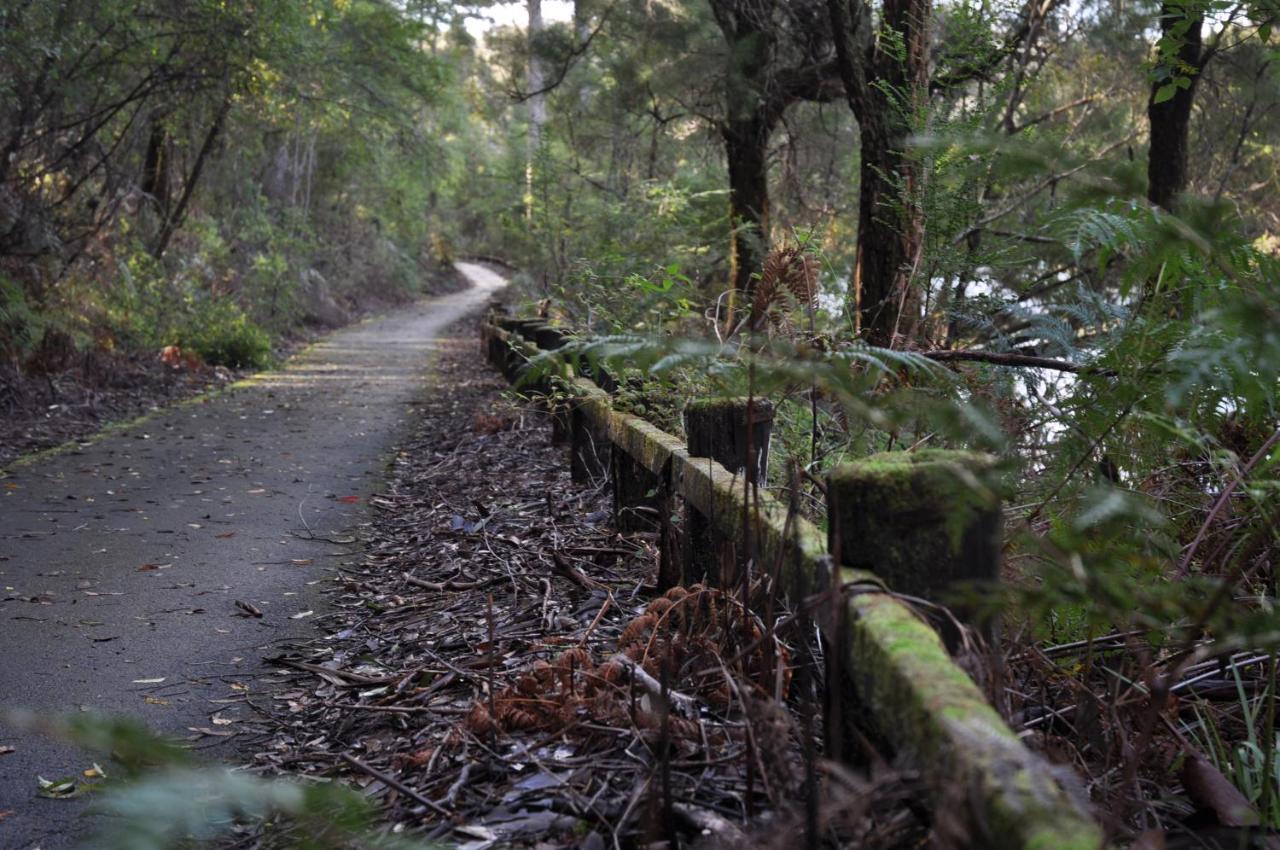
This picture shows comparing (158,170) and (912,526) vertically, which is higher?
(158,170)

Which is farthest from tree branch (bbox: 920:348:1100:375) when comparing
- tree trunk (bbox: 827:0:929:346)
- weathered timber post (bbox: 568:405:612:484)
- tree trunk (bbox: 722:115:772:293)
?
tree trunk (bbox: 722:115:772:293)

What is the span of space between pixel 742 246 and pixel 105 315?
8099 mm

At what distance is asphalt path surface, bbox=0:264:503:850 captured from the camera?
13.2 ft

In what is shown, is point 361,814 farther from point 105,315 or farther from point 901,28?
point 105,315

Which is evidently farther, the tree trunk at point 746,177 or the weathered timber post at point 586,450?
the tree trunk at point 746,177

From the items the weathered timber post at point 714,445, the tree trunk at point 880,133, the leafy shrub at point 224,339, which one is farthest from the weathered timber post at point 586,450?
the leafy shrub at point 224,339

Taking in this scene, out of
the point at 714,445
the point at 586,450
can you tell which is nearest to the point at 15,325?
the point at 586,450

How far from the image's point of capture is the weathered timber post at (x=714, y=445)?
12.8ft

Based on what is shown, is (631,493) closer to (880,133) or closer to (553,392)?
(553,392)

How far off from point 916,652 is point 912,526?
0.48 meters

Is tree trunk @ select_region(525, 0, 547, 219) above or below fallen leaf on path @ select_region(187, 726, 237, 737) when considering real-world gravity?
above

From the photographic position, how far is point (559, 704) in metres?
3.32

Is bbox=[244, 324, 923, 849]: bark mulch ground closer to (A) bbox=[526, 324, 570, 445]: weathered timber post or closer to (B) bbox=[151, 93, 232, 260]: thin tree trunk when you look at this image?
(A) bbox=[526, 324, 570, 445]: weathered timber post

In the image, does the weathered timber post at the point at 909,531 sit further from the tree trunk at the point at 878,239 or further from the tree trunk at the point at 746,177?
the tree trunk at the point at 746,177
